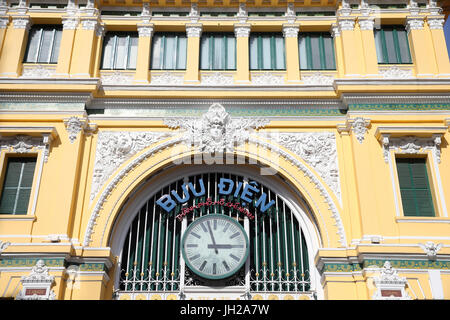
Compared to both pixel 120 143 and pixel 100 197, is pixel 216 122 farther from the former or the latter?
pixel 100 197

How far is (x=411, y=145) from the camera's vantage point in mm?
17172

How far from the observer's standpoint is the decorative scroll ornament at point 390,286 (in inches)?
589

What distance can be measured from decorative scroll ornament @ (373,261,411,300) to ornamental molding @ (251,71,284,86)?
7131mm

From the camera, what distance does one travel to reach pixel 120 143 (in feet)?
57.7

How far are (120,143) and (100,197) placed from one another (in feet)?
6.12

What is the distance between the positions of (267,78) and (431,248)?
7.53 metres

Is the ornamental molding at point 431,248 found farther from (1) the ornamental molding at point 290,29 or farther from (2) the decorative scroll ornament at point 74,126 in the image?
(2) the decorative scroll ornament at point 74,126

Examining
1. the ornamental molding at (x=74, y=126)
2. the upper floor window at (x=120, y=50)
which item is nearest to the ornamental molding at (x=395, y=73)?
the upper floor window at (x=120, y=50)

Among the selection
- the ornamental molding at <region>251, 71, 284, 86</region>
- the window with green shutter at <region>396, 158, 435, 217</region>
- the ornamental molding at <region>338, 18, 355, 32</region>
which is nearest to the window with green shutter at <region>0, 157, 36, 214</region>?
the ornamental molding at <region>251, 71, 284, 86</region>

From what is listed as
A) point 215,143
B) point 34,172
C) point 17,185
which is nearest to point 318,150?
point 215,143

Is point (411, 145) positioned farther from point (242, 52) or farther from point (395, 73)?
point (242, 52)

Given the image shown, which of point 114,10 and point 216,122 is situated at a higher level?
point 114,10
